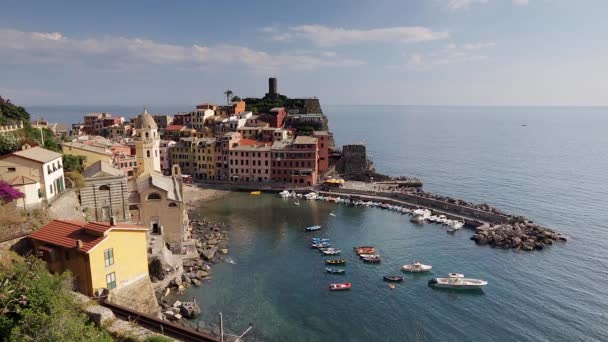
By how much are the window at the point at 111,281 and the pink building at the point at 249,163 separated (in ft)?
185

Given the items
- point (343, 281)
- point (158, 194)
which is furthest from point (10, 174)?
point (343, 281)

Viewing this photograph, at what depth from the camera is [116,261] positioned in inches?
938

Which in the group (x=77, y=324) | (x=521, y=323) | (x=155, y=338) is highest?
(x=77, y=324)

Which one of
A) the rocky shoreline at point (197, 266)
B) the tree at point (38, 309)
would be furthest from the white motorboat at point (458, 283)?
the tree at point (38, 309)

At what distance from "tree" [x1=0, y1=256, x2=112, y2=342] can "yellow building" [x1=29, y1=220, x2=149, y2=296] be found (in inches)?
82.0

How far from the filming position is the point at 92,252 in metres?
22.2

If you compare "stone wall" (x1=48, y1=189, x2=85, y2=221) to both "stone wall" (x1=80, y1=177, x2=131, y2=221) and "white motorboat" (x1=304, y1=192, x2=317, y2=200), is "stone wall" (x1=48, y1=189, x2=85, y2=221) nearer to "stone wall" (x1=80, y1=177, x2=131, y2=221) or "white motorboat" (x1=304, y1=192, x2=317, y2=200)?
"stone wall" (x1=80, y1=177, x2=131, y2=221)

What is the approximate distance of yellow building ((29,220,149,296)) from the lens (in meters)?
22.4

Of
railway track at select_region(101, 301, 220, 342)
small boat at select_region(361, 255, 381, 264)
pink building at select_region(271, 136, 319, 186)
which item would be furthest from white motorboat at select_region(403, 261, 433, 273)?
pink building at select_region(271, 136, 319, 186)

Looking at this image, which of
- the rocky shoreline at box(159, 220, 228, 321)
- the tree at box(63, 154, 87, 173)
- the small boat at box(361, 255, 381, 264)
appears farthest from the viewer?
the small boat at box(361, 255, 381, 264)

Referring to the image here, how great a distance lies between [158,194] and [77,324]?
26.2 m

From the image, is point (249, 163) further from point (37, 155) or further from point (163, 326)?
point (163, 326)

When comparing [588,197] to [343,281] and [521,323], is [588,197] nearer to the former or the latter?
[521,323]

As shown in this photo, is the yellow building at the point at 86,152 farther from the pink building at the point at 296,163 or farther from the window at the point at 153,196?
the pink building at the point at 296,163
